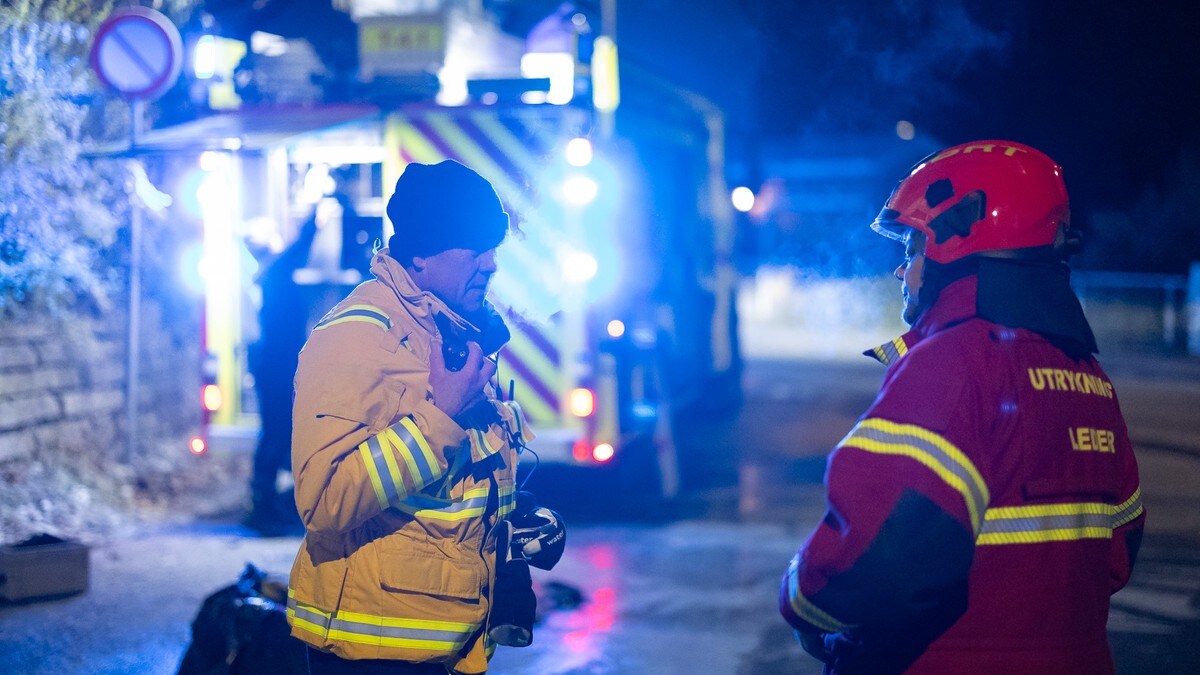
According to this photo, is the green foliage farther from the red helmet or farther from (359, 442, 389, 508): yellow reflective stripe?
the red helmet

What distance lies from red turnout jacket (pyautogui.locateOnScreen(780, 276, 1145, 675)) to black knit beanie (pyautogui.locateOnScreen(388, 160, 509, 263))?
37.7 inches

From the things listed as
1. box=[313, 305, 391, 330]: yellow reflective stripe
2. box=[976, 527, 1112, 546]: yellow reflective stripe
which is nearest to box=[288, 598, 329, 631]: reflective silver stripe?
box=[313, 305, 391, 330]: yellow reflective stripe

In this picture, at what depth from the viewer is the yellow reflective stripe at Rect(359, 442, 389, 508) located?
83.4 inches

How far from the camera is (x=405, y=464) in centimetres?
214

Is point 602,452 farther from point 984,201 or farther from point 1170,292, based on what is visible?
point 1170,292

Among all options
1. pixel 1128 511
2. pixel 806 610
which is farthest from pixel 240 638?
pixel 1128 511

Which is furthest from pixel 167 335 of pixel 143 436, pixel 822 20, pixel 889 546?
pixel 822 20

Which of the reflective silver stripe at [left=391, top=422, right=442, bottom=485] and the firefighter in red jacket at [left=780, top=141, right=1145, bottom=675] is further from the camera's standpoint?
the reflective silver stripe at [left=391, top=422, right=442, bottom=485]

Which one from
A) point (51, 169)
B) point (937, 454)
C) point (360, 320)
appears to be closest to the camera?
point (937, 454)

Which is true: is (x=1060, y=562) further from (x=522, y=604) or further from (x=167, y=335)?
(x=167, y=335)

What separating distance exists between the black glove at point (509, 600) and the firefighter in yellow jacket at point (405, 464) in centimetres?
2

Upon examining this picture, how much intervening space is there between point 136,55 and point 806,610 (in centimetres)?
611

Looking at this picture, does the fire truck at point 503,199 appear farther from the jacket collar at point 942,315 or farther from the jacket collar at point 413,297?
the jacket collar at point 942,315

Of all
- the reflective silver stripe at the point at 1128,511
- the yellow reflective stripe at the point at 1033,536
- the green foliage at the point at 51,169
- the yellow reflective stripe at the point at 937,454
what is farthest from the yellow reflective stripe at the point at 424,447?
the green foliage at the point at 51,169
